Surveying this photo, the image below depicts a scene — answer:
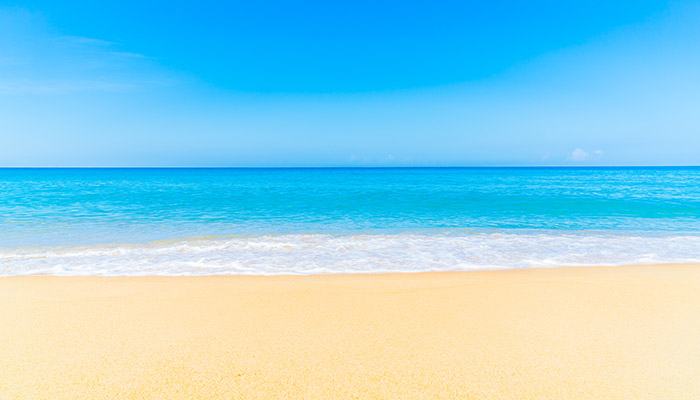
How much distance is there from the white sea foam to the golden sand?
61.6 inches

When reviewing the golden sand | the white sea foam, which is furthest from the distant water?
the golden sand

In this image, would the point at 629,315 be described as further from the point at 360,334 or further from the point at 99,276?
the point at 99,276

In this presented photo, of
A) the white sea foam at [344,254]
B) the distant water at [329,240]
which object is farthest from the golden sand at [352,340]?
the distant water at [329,240]

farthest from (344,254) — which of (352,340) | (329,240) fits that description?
(352,340)

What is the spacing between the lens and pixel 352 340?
3732 millimetres

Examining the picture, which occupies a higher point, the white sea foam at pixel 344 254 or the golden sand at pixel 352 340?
the golden sand at pixel 352 340

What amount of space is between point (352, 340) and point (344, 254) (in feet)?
16.6

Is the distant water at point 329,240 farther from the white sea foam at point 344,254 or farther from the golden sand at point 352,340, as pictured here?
the golden sand at point 352,340

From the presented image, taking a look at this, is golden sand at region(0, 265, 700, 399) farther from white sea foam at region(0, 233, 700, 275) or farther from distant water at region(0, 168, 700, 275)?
distant water at region(0, 168, 700, 275)

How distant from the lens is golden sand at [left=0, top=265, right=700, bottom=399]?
9.63ft

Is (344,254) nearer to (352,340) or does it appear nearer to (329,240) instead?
(329,240)

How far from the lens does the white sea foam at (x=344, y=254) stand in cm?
744

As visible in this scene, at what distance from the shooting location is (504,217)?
16.0 meters

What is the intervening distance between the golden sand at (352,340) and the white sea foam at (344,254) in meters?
1.56
